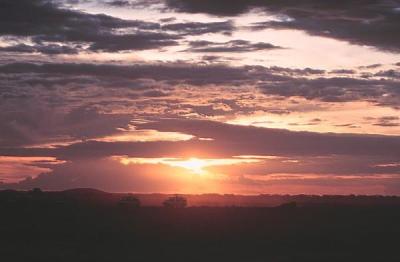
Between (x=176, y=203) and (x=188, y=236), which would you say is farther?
(x=176, y=203)

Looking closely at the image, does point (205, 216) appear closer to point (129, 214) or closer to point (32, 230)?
point (129, 214)

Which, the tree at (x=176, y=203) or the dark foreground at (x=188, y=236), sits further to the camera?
the tree at (x=176, y=203)

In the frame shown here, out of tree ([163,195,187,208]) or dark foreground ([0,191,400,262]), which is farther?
tree ([163,195,187,208])

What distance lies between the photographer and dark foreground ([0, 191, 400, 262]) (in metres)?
45.8

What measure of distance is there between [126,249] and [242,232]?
14.5m

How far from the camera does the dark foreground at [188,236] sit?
45.8 m

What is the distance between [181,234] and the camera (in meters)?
58.2

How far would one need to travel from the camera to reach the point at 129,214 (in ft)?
259

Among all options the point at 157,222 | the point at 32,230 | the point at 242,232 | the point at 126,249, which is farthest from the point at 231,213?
the point at 126,249

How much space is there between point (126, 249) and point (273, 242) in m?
10.9

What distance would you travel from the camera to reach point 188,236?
56.8 metres

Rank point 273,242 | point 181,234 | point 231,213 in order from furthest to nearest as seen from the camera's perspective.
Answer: point 231,213
point 181,234
point 273,242

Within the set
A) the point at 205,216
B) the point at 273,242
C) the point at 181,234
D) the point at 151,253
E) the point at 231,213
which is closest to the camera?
the point at 151,253

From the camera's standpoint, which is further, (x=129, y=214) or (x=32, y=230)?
(x=129, y=214)
